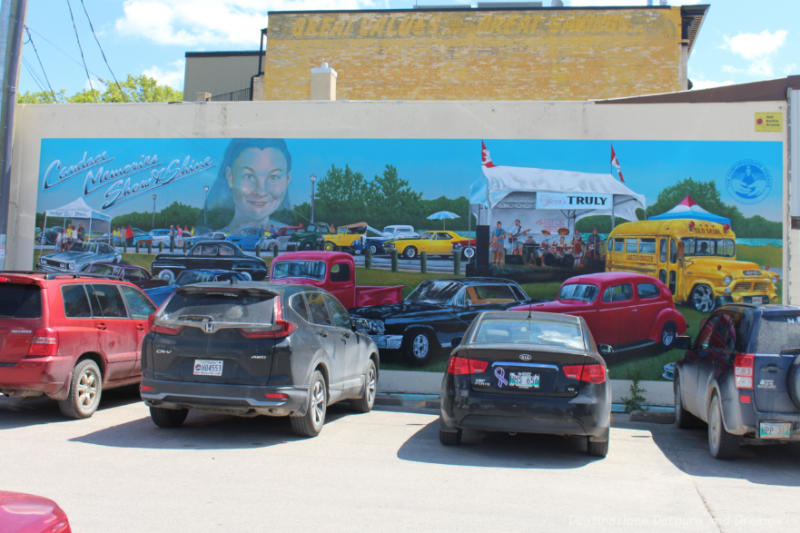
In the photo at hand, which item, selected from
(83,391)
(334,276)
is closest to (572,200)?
(334,276)

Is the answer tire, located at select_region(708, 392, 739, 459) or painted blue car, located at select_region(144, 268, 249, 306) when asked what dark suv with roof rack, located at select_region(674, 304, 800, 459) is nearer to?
tire, located at select_region(708, 392, 739, 459)

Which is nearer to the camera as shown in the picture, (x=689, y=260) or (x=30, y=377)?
(x=30, y=377)

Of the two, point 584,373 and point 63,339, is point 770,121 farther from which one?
point 63,339

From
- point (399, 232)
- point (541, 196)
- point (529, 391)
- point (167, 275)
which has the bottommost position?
point (529, 391)

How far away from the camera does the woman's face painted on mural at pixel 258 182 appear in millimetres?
13266

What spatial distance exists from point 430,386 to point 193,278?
4856mm

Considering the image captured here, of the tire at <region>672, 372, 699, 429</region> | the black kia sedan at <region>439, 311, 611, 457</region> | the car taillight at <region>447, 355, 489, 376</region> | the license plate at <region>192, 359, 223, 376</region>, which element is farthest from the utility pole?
the tire at <region>672, 372, 699, 429</region>

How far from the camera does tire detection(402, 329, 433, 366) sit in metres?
12.2

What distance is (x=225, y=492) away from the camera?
5.90 meters

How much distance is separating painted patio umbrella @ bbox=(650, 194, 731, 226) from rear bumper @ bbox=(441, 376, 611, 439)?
5755 mm

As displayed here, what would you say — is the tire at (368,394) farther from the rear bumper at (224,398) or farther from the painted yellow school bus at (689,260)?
the painted yellow school bus at (689,260)

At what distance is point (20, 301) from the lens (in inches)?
345

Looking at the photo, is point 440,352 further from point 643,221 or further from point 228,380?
point 228,380

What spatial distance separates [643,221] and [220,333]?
7688mm
